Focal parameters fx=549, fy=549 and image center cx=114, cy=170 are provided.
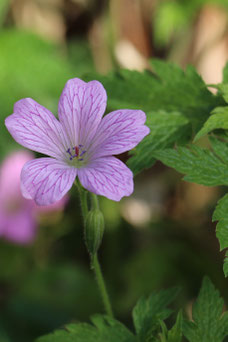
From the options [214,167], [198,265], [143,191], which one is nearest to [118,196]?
[214,167]

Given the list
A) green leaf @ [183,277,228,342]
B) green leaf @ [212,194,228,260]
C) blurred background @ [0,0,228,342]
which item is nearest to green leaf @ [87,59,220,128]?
green leaf @ [212,194,228,260]

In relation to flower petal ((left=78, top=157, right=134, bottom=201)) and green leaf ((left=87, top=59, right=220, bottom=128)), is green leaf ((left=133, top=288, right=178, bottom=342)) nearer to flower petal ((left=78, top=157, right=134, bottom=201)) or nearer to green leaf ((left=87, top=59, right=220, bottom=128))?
flower petal ((left=78, top=157, right=134, bottom=201))

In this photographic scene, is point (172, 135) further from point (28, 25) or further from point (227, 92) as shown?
point (28, 25)

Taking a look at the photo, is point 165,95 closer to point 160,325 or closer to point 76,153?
point 76,153

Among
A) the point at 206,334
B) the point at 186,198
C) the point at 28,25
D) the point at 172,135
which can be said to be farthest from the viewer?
the point at 28,25

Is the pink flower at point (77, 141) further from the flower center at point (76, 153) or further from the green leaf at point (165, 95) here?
the green leaf at point (165, 95)

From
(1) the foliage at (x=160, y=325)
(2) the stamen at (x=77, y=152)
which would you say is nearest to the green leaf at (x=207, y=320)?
(1) the foliage at (x=160, y=325)
